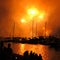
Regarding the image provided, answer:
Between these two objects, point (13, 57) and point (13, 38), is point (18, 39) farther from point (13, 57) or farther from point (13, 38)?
point (13, 57)

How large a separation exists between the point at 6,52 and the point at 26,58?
2272 mm

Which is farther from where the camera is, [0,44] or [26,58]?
[0,44]

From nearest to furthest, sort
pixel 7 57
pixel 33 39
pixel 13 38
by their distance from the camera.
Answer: pixel 7 57 → pixel 33 39 → pixel 13 38

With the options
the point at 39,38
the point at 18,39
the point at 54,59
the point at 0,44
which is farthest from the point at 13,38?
the point at 0,44

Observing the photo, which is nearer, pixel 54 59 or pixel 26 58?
pixel 26 58

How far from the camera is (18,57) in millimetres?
24750

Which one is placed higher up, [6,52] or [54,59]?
[6,52]

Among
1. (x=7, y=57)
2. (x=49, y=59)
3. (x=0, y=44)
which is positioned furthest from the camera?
(x=49, y=59)

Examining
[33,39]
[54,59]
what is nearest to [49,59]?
[54,59]

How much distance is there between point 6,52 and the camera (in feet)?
79.8

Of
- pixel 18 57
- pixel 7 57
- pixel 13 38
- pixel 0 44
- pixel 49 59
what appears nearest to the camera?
pixel 7 57

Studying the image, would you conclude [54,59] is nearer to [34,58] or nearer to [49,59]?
[49,59]

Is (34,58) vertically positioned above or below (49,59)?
above

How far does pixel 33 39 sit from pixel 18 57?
130601 mm
